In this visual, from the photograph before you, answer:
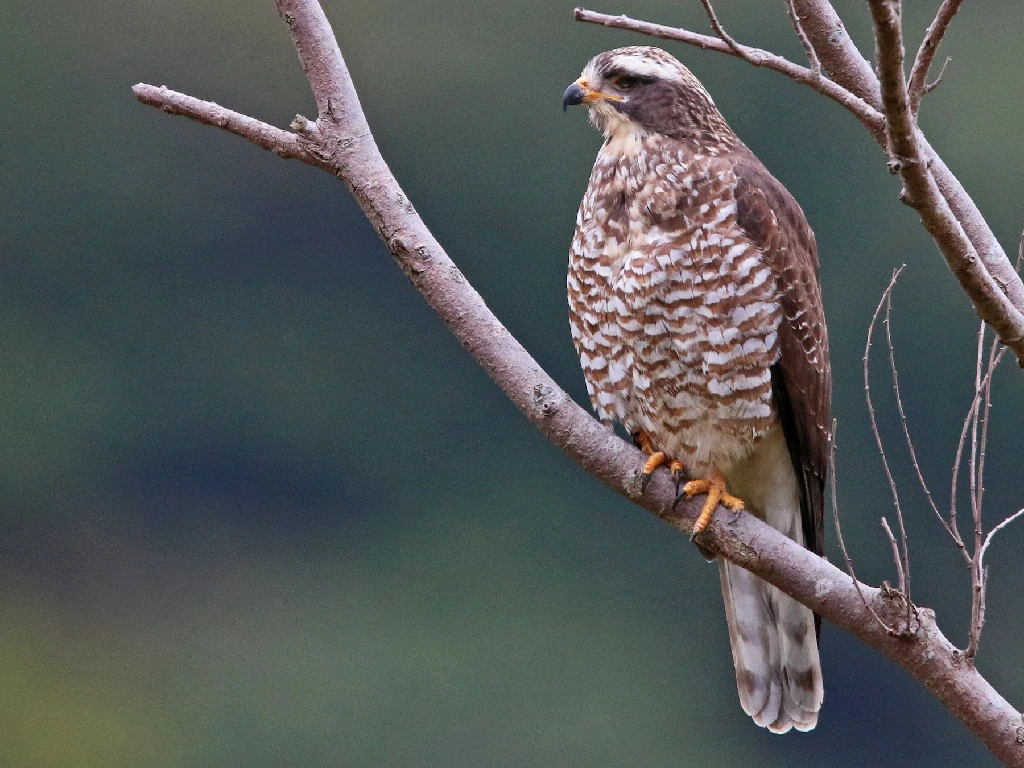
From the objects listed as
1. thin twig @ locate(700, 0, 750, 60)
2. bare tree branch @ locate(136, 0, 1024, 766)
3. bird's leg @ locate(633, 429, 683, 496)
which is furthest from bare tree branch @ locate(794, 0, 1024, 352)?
bird's leg @ locate(633, 429, 683, 496)

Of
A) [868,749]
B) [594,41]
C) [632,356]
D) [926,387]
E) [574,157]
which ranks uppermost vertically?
[594,41]

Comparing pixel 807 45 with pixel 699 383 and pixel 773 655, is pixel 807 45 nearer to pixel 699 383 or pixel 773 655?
pixel 699 383

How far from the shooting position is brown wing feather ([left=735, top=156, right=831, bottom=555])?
3.61 meters

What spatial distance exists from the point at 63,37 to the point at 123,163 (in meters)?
1.78

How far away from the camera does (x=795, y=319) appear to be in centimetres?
362

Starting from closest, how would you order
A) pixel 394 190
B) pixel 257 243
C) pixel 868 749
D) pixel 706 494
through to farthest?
pixel 394 190
pixel 706 494
pixel 868 749
pixel 257 243

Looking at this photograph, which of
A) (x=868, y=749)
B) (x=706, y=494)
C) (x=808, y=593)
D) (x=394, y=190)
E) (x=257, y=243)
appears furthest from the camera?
(x=257, y=243)

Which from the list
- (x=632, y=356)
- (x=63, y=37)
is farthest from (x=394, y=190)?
(x=63, y=37)

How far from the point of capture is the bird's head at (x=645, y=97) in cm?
380

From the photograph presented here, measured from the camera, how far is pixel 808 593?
118 inches

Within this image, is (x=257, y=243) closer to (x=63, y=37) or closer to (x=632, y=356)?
(x=63, y=37)

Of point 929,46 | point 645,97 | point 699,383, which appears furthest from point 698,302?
point 929,46

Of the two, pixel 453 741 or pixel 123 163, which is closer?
pixel 453 741

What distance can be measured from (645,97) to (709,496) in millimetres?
1076
